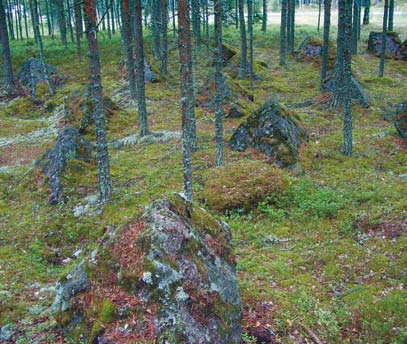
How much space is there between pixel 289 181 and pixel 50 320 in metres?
8.62

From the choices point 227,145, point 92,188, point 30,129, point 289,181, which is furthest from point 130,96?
point 289,181

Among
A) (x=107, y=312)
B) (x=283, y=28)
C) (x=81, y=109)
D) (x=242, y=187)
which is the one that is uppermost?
(x=283, y=28)

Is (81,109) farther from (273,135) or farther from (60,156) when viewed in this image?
(273,135)

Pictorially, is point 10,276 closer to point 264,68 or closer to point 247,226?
point 247,226

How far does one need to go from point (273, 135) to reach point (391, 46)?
3117cm

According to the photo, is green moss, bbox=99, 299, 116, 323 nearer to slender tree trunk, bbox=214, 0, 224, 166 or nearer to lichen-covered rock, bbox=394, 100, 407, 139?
slender tree trunk, bbox=214, 0, 224, 166

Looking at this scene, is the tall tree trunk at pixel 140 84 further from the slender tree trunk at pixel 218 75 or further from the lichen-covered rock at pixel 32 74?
the lichen-covered rock at pixel 32 74

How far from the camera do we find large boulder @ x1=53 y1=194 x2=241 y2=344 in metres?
5.55

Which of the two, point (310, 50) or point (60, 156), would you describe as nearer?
point (60, 156)

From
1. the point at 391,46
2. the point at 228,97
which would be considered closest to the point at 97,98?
the point at 228,97

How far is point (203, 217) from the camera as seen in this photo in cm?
728

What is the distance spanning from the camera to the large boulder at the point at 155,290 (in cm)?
555

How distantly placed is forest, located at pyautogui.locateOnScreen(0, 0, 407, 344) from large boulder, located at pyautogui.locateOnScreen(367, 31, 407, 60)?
15.2 m

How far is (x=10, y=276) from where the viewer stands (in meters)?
9.27
